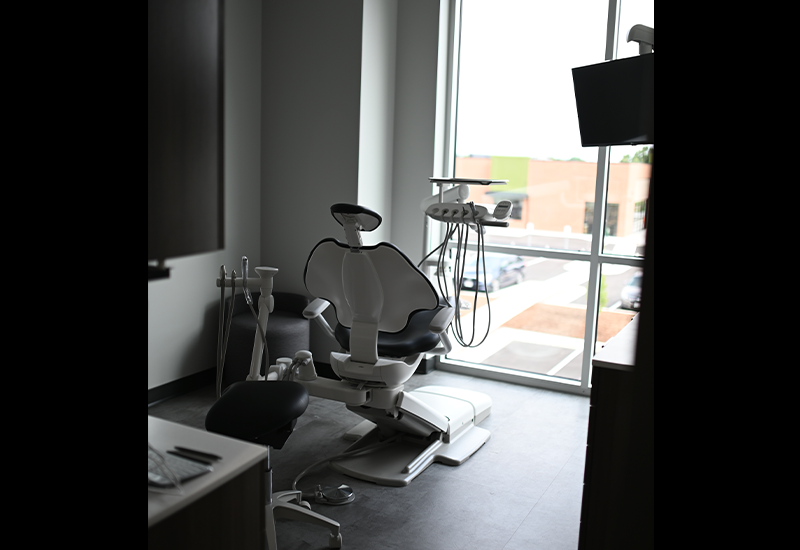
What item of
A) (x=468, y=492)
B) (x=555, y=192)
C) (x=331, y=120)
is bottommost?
(x=468, y=492)

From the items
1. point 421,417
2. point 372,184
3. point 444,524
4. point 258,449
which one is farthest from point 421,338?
point 258,449

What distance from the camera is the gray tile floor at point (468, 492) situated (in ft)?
7.20

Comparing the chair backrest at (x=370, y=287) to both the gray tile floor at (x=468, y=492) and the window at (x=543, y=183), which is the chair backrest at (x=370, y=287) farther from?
the window at (x=543, y=183)

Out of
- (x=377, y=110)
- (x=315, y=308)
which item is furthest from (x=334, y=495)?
(x=377, y=110)

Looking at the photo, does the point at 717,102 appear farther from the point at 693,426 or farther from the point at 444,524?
the point at 444,524

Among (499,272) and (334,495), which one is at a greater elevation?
(499,272)

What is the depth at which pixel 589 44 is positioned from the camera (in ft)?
12.1

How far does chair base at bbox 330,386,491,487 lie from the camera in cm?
266

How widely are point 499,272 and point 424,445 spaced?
1562mm

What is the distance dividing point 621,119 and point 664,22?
39 centimetres

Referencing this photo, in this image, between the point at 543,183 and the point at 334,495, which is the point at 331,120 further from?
the point at 334,495

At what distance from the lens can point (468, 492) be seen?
256 centimetres

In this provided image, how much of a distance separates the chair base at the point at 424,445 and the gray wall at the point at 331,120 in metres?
1.02

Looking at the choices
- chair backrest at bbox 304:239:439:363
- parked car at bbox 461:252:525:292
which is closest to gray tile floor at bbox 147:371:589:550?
chair backrest at bbox 304:239:439:363
